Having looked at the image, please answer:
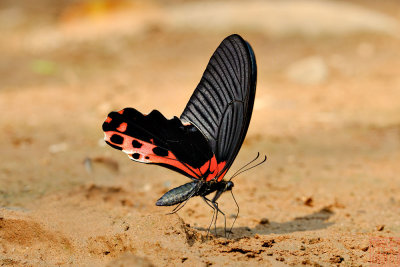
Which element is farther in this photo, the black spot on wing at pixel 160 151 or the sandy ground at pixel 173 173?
the black spot on wing at pixel 160 151

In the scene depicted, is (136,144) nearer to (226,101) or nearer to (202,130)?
(202,130)

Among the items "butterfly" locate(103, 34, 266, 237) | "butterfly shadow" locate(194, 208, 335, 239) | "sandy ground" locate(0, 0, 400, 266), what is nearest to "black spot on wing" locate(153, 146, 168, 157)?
"butterfly" locate(103, 34, 266, 237)

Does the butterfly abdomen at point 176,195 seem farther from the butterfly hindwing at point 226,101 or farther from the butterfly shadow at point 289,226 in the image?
the butterfly shadow at point 289,226

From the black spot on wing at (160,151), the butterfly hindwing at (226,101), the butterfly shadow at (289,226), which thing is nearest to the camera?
the butterfly hindwing at (226,101)

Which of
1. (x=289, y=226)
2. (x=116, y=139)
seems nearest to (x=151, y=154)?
(x=116, y=139)

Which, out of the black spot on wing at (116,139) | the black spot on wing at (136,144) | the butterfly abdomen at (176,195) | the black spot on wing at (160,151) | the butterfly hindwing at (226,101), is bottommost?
the butterfly abdomen at (176,195)

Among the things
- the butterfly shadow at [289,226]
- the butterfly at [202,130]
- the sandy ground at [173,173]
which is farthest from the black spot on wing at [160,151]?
the butterfly shadow at [289,226]

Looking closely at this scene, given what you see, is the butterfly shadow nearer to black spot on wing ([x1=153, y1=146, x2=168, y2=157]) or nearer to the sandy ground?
the sandy ground
